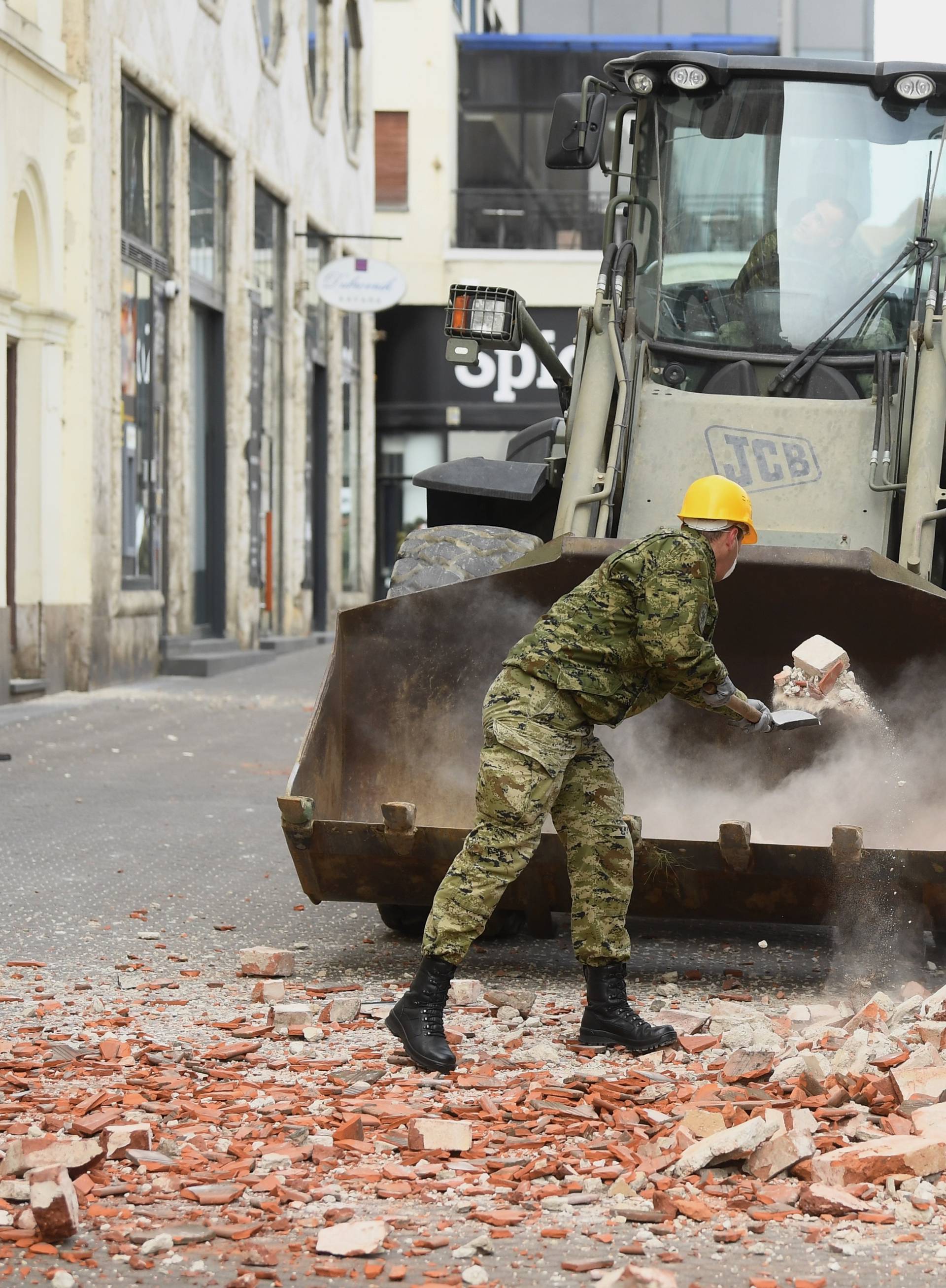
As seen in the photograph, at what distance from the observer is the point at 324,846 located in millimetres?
5938

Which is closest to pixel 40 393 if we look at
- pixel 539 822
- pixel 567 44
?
pixel 539 822

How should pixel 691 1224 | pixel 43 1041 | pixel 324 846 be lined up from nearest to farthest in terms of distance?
pixel 691 1224 → pixel 43 1041 → pixel 324 846

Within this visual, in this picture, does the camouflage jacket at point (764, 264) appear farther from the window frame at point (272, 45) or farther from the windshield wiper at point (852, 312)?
the window frame at point (272, 45)

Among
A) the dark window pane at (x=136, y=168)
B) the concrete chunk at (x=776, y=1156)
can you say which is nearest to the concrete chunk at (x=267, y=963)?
the concrete chunk at (x=776, y=1156)

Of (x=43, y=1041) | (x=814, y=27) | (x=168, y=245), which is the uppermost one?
(x=814, y=27)

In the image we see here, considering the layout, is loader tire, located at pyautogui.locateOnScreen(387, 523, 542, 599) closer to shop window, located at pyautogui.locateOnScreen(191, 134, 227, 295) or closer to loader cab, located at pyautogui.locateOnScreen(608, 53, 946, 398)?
loader cab, located at pyautogui.locateOnScreen(608, 53, 946, 398)

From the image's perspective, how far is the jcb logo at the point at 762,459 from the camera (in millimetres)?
7238

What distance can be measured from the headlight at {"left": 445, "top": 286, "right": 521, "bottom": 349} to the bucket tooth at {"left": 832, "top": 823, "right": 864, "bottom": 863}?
2.91m

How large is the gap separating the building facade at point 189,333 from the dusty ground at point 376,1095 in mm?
8547

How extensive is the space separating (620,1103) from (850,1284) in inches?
45.9

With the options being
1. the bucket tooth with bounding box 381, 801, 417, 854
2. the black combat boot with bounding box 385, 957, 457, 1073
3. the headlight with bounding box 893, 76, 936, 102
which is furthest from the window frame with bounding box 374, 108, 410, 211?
the black combat boot with bounding box 385, 957, 457, 1073

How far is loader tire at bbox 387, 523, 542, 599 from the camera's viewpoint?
7.41 m

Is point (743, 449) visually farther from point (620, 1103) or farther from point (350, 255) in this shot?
point (350, 255)

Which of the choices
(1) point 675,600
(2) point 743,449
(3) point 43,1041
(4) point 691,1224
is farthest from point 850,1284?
(2) point 743,449
